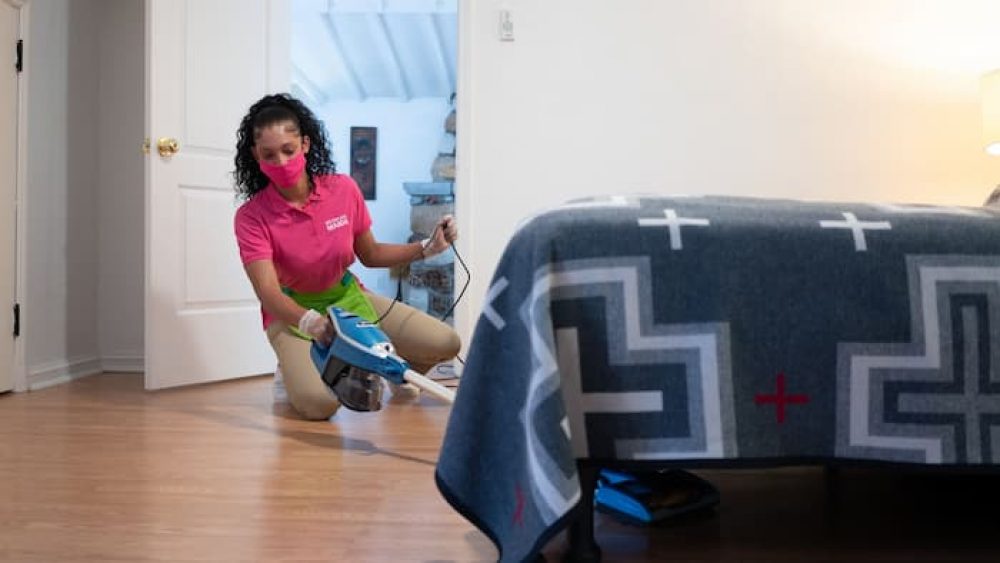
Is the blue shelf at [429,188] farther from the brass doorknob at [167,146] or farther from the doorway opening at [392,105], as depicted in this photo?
the brass doorknob at [167,146]

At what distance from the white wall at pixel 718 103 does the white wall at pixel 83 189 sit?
1.46 meters

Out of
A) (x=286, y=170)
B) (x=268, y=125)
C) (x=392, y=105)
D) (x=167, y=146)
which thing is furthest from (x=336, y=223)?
(x=392, y=105)

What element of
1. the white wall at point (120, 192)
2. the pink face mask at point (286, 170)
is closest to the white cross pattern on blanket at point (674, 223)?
the pink face mask at point (286, 170)

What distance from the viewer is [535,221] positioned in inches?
39.9

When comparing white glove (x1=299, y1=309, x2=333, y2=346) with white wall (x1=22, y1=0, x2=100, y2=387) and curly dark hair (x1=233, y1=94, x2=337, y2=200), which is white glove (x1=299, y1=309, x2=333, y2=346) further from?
white wall (x1=22, y1=0, x2=100, y2=387)

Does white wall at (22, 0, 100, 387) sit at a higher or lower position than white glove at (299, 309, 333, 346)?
higher

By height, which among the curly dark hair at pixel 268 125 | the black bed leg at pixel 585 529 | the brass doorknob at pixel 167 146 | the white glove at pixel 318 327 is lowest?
the black bed leg at pixel 585 529

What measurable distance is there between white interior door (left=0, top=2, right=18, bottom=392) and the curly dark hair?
3.04 ft

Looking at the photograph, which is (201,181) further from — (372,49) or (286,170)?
(372,49)

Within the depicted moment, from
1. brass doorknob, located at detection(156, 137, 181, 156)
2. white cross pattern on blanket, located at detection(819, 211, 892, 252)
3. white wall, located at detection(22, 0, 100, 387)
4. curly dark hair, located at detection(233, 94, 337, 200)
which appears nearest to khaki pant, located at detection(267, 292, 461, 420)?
curly dark hair, located at detection(233, 94, 337, 200)

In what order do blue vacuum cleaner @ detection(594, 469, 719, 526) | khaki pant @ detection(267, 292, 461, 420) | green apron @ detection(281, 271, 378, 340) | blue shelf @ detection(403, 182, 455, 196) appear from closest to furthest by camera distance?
blue vacuum cleaner @ detection(594, 469, 719, 526)
khaki pant @ detection(267, 292, 461, 420)
green apron @ detection(281, 271, 378, 340)
blue shelf @ detection(403, 182, 455, 196)

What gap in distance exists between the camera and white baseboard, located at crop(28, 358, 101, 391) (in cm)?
279

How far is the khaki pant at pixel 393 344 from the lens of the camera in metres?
2.21

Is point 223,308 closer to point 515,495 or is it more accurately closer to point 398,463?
point 398,463
